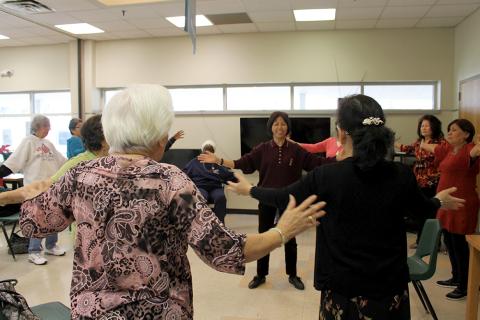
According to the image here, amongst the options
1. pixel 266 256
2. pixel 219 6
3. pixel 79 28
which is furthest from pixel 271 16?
pixel 266 256

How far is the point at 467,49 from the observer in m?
5.57

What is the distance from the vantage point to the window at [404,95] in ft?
21.3

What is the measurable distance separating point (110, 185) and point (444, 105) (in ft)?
20.5

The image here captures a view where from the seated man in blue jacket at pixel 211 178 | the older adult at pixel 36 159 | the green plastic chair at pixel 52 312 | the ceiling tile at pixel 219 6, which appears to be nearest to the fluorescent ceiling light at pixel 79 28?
the ceiling tile at pixel 219 6

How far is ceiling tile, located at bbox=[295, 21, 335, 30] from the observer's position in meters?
6.08

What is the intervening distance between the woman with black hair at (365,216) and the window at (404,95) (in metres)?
5.35

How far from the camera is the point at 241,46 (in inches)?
267

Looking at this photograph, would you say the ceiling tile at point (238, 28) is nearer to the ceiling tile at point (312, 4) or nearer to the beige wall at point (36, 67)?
Answer: the ceiling tile at point (312, 4)

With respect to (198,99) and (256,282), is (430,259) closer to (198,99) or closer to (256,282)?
(256,282)

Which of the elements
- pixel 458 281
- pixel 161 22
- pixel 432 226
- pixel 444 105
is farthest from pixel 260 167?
pixel 444 105

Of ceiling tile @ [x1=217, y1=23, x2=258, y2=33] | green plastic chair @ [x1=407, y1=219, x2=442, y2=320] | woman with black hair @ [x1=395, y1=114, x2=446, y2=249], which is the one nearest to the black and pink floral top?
green plastic chair @ [x1=407, y1=219, x2=442, y2=320]

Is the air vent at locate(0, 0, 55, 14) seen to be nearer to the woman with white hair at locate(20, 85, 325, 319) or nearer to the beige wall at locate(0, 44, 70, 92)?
the beige wall at locate(0, 44, 70, 92)

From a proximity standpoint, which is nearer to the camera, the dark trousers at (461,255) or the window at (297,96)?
the dark trousers at (461,255)

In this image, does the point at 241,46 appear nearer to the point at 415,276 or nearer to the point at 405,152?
the point at 405,152
